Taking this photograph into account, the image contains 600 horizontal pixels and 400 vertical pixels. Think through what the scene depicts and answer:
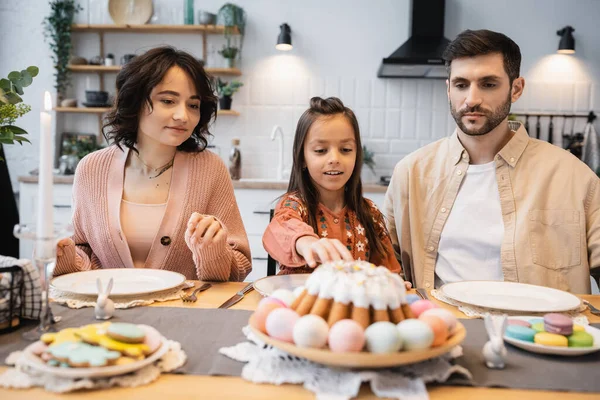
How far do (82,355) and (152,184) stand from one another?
3.31 ft

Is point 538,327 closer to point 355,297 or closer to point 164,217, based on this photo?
point 355,297

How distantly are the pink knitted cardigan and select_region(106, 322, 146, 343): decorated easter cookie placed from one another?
698mm

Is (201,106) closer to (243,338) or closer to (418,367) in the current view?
(243,338)

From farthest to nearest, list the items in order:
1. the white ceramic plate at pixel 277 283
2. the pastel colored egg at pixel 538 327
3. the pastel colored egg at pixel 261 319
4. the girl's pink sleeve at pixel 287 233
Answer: the girl's pink sleeve at pixel 287 233 → the white ceramic plate at pixel 277 283 → the pastel colored egg at pixel 538 327 → the pastel colored egg at pixel 261 319

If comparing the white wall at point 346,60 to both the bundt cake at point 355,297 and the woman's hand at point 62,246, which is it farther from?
the bundt cake at point 355,297

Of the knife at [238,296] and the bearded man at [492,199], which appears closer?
the knife at [238,296]

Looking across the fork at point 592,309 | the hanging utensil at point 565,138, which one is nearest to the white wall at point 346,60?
the hanging utensil at point 565,138

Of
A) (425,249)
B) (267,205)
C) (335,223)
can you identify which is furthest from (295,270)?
(267,205)

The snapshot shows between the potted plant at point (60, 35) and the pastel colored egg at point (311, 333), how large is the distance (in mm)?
3877

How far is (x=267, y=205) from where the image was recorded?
11.7 ft

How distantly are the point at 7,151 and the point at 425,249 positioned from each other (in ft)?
12.0

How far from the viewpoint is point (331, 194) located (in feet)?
5.89

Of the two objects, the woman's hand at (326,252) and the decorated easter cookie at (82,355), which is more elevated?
the woman's hand at (326,252)

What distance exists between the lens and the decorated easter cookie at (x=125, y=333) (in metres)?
0.79
